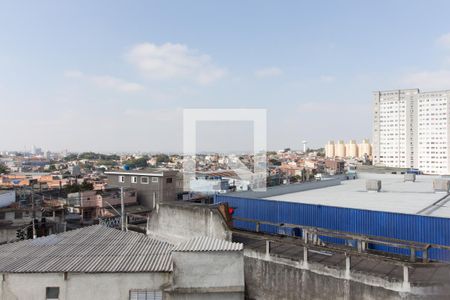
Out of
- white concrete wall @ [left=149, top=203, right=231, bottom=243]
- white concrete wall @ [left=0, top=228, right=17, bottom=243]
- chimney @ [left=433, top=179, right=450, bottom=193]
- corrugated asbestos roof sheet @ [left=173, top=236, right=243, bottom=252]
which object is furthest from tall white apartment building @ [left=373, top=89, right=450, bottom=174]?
white concrete wall @ [left=0, top=228, right=17, bottom=243]

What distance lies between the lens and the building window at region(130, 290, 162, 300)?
8094 millimetres

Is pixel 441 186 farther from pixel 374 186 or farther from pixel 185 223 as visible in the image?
pixel 185 223

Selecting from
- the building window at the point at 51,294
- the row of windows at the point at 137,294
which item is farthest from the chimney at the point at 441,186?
the building window at the point at 51,294

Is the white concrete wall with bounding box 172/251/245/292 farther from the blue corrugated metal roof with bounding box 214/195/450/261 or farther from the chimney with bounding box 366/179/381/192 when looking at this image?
the chimney with bounding box 366/179/381/192

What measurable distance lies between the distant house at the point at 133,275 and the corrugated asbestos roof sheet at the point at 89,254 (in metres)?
0.03

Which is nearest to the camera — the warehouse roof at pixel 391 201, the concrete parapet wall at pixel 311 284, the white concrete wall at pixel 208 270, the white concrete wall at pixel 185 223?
the concrete parapet wall at pixel 311 284

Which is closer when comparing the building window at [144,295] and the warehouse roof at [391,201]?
the building window at [144,295]

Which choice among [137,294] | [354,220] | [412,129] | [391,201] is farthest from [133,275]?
[412,129]

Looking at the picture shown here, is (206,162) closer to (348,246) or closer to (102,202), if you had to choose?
(102,202)

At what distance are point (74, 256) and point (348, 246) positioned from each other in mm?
8276

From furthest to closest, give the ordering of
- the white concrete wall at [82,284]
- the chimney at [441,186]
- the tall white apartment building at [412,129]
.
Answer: the tall white apartment building at [412,129] → the chimney at [441,186] → the white concrete wall at [82,284]

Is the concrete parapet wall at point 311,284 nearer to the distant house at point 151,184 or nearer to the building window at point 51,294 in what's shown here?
the building window at point 51,294

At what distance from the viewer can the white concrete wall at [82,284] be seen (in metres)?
8.03

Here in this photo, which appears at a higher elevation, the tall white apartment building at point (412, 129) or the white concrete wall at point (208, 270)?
the tall white apartment building at point (412, 129)
